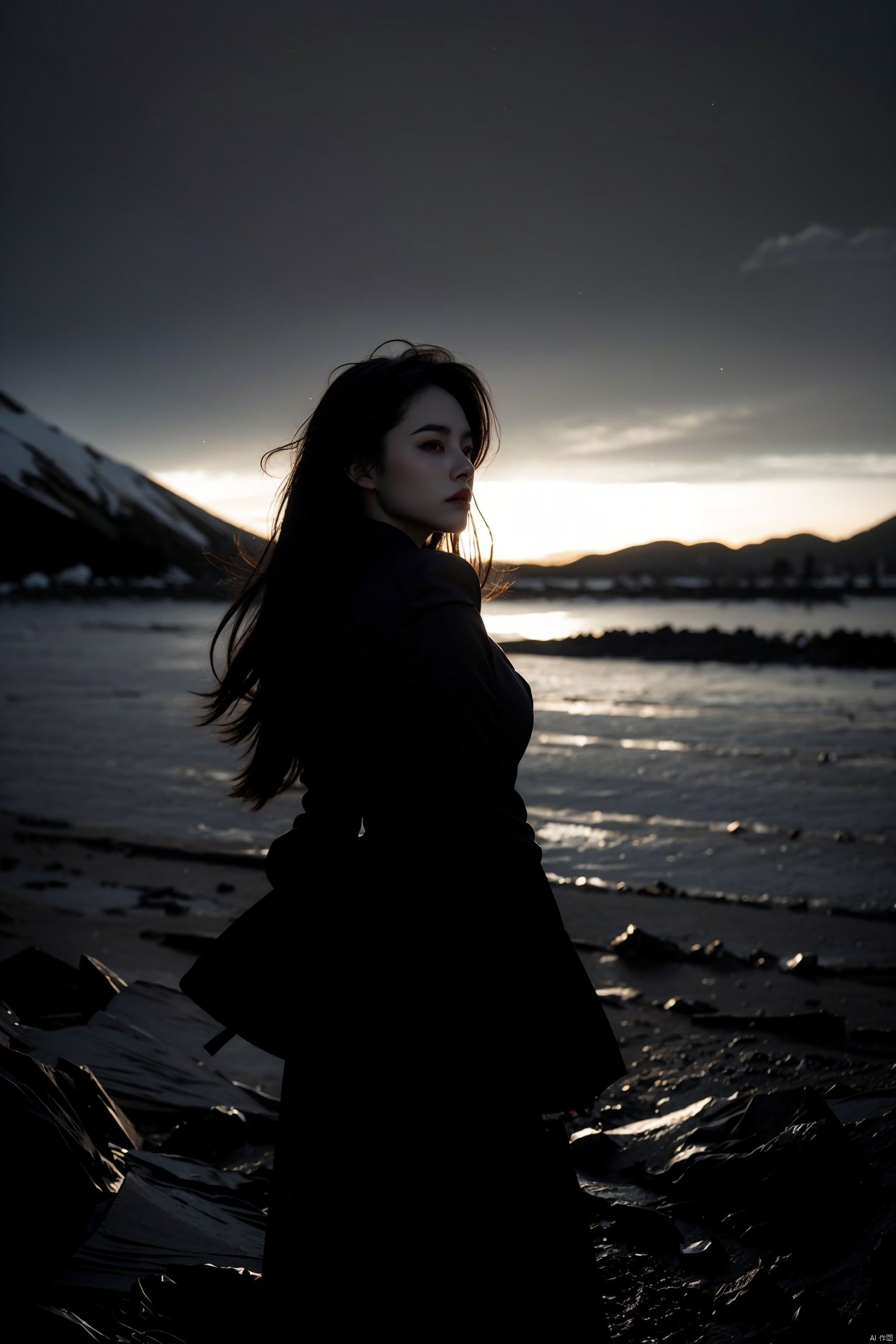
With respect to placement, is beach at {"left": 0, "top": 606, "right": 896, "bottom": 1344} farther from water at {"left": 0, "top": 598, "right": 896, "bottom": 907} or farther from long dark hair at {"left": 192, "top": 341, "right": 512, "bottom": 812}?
long dark hair at {"left": 192, "top": 341, "right": 512, "bottom": 812}

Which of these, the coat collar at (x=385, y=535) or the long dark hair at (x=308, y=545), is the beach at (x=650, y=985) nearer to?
the long dark hair at (x=308, y=545)

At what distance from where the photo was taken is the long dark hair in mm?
1655

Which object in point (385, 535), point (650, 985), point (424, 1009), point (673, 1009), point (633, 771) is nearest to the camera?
point (424, 1009)

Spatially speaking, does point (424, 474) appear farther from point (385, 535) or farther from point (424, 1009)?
point (424, 1009)

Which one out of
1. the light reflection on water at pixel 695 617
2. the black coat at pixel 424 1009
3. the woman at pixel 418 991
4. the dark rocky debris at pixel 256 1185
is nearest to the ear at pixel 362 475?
the woman at pixel 418 991

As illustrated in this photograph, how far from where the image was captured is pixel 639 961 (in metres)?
3.75

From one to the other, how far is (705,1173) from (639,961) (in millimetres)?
1616

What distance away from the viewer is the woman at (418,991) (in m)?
1.41

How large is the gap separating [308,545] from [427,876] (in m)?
0.66

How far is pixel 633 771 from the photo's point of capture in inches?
285

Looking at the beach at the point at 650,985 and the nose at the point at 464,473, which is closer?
the nose at the point at 464,473

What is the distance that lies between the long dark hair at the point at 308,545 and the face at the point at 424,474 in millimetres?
24

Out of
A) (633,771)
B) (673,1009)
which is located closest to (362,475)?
(673,1009)

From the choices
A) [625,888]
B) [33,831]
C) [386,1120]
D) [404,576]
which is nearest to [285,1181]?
[386,1120]
